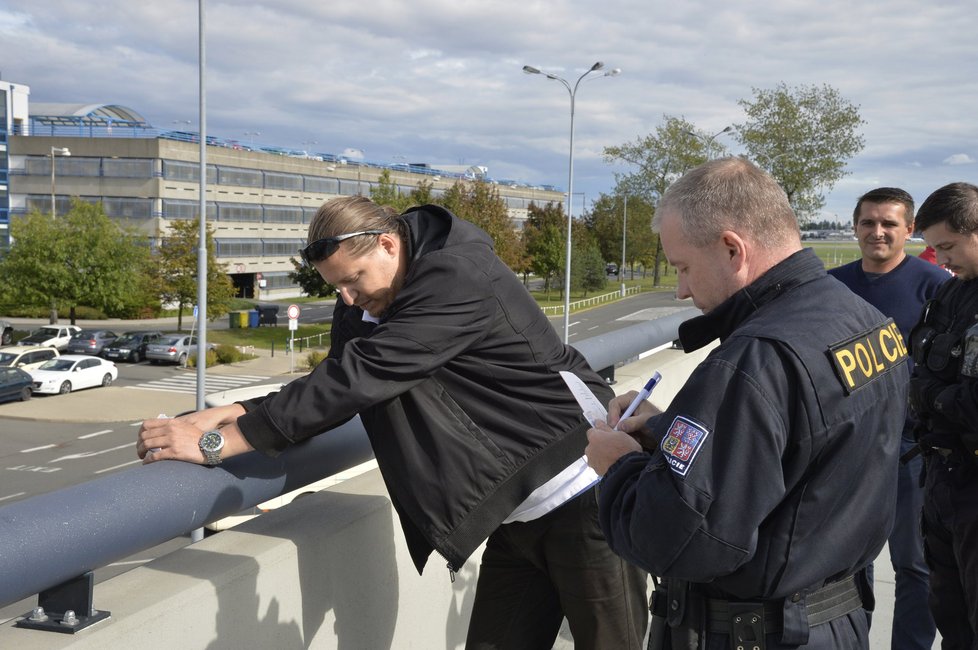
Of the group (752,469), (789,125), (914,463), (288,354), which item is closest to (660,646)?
(752,469)

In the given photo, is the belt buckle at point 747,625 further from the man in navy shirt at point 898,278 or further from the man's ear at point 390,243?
the man in navy shirt at point 898,278

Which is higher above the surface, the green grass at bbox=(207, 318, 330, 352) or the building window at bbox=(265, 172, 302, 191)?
the building window at bbox=(265, 172, 302, 191)

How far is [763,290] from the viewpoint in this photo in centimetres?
196

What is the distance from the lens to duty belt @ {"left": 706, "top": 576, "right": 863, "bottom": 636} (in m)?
1.99

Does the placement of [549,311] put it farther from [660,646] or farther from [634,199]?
[660,646]

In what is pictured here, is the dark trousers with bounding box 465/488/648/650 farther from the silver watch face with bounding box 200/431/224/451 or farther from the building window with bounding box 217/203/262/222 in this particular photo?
the building window with bounding box 217/203/262/222

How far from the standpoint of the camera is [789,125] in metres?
30.8

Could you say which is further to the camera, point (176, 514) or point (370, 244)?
point (370, 244)

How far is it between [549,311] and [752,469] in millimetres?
58418

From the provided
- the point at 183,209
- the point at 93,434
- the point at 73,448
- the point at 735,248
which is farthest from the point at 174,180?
the point at 735,248

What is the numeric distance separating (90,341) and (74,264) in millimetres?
5532

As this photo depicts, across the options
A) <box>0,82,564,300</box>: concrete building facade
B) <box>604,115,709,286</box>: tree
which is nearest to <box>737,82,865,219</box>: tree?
<box>604,115,709,286</box>: tree

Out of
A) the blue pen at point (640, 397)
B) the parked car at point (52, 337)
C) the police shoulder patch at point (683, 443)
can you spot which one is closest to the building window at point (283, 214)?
the parked car at point (52, 337)

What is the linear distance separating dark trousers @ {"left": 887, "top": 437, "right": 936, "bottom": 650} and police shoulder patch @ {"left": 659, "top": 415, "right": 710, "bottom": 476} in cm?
225
